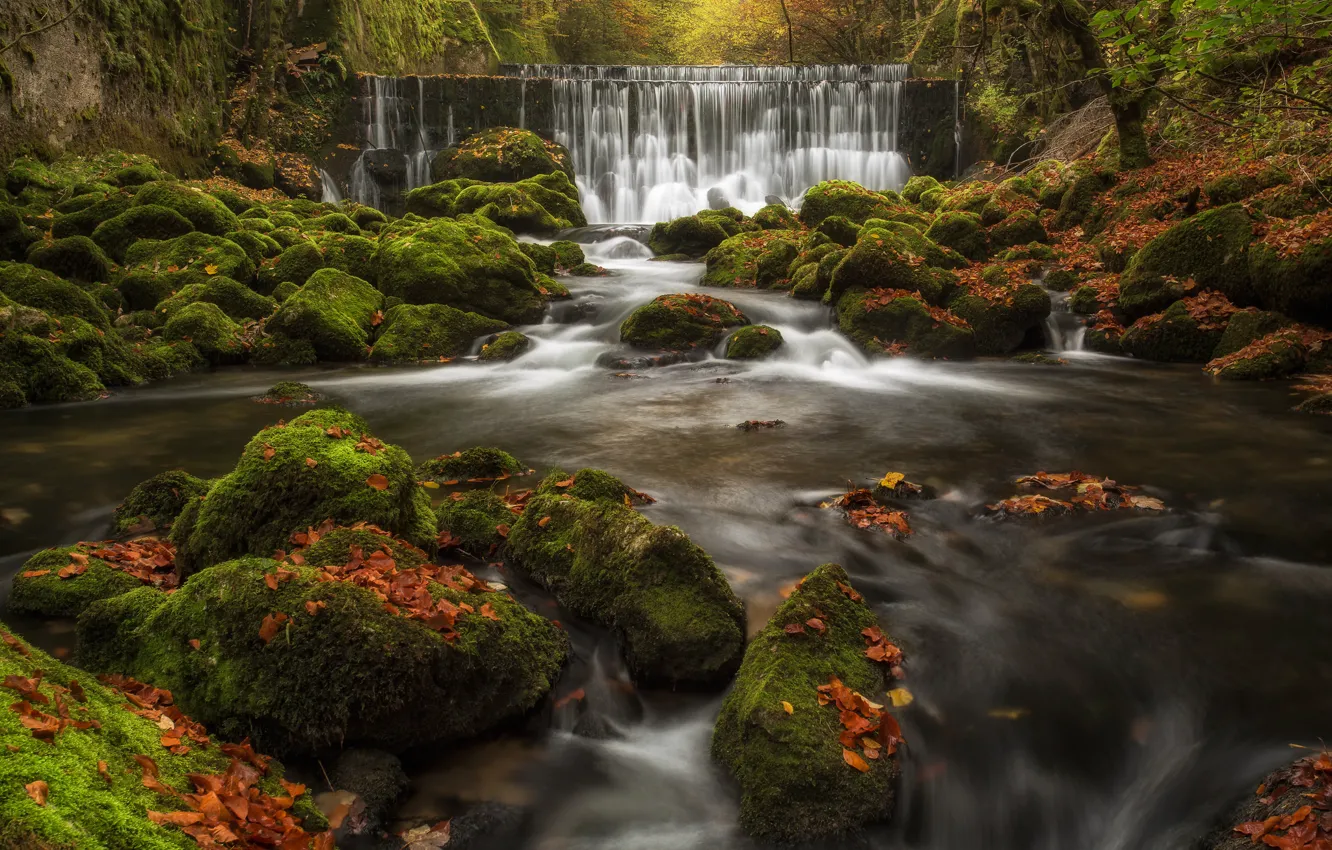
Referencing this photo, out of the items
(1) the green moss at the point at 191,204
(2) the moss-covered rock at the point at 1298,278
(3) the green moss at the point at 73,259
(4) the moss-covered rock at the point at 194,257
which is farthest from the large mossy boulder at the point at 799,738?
(1) the green moss at the point at 191,204

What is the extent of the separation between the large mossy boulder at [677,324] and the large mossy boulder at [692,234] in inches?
251

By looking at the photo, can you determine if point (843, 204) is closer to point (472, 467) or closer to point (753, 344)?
point (753, 344)

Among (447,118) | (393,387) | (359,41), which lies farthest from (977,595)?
(359,41)

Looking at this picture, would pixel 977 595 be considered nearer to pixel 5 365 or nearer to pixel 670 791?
pixel 670 791

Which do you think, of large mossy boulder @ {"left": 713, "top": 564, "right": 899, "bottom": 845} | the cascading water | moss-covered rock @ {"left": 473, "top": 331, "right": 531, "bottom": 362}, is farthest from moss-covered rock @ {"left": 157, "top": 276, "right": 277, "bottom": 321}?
the cascading water

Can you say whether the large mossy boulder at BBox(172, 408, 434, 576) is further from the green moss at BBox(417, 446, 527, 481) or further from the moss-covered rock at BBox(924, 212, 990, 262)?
the moss-covered rock at BBox(924, 212, 990, 262)

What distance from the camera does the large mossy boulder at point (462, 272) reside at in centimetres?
1283

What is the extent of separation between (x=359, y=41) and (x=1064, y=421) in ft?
76.4

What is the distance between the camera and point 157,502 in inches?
209

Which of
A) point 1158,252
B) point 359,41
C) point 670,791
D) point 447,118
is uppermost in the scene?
point 359,41

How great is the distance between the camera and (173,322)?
11195 mm

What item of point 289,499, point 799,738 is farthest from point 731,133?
point 799,738

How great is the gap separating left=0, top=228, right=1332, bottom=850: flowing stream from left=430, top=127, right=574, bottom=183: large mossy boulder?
1296cm

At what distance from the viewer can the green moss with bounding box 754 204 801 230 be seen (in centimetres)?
1866
